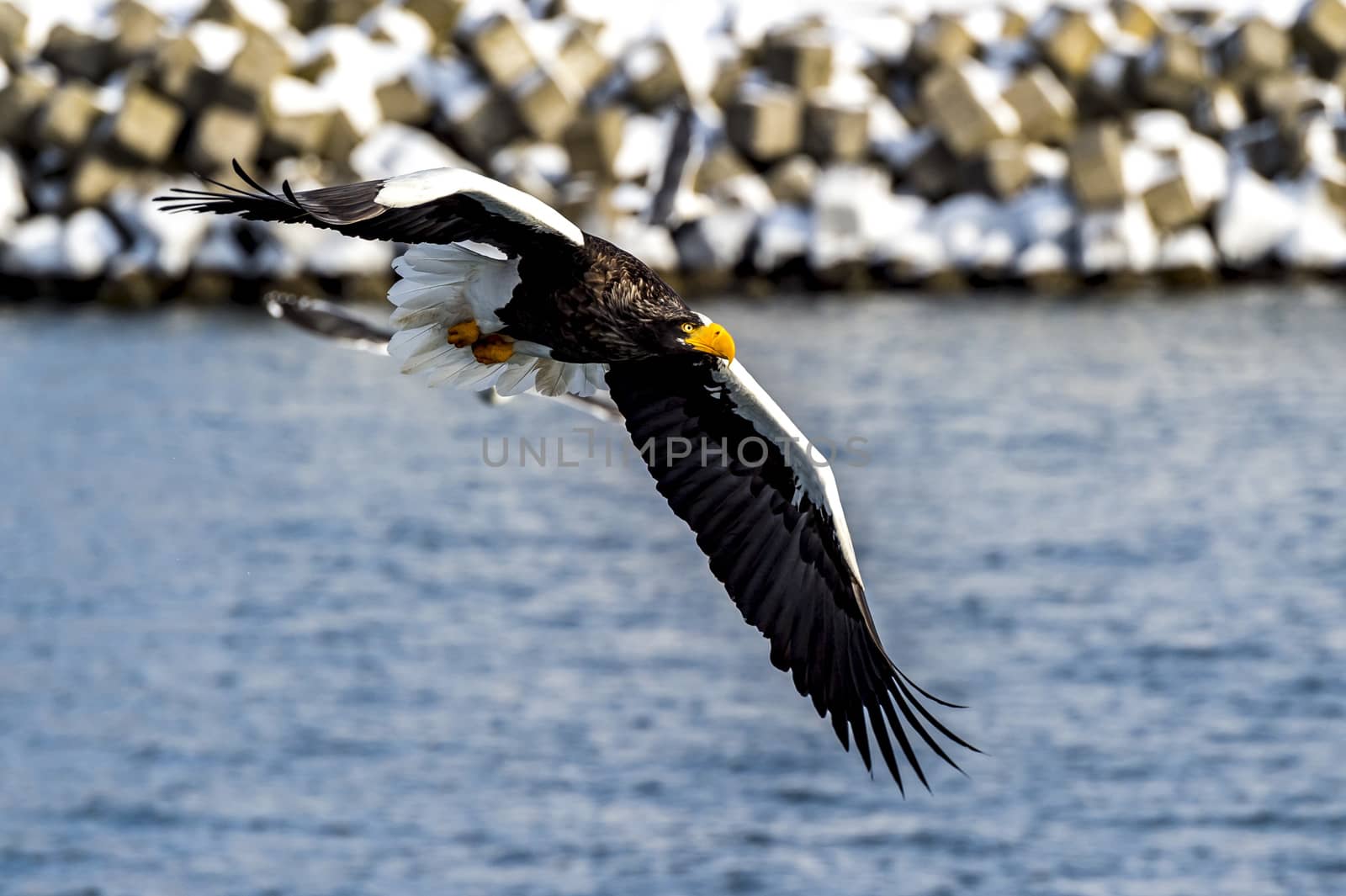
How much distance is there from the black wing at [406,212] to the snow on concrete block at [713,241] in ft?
49.6

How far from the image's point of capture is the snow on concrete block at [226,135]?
2106 cm

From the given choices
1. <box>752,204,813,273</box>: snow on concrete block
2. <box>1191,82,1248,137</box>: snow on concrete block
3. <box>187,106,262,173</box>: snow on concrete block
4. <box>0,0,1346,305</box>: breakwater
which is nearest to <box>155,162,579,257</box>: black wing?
<box>0,0,1346,305</box>: breakwater

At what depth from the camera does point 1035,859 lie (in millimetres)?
10414

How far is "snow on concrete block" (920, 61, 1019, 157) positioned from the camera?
2159cm

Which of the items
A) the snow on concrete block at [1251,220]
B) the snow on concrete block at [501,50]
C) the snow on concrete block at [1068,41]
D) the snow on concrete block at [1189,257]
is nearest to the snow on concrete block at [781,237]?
the snow on concrete block at [501,50]

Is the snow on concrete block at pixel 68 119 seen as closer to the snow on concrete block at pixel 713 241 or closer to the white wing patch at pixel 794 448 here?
the snow on concrete block at pixel 713 241

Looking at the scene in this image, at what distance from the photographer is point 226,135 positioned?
21.1 meters

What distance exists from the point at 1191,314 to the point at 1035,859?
11.7 m

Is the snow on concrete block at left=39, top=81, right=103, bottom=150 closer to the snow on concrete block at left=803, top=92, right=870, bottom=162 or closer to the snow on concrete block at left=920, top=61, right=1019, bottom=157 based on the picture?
the snow on concrete block at left=803, top=92, right=870, bottom=162

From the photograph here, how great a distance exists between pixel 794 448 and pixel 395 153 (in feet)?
50.1

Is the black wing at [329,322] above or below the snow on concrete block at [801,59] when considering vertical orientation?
below

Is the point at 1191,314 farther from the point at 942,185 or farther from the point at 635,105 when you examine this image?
the point at 635,105

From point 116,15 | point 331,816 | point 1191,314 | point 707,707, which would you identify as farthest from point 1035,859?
point 116,15

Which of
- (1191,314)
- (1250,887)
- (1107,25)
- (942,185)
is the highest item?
(1107,25)
